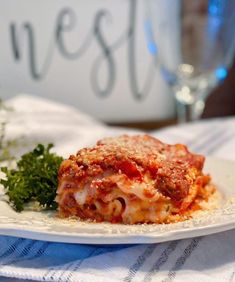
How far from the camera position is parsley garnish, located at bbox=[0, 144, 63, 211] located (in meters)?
0.69

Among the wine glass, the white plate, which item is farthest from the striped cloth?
the wine glass

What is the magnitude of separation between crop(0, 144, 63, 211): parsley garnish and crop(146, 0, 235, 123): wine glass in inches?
30.1

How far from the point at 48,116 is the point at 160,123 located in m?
0.75

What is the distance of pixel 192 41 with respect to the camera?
144cm

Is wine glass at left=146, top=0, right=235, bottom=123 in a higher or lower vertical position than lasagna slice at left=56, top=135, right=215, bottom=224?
higher

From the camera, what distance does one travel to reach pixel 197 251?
2.01 feet

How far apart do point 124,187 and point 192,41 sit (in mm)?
871

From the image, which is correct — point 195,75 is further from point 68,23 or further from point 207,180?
point 207,180

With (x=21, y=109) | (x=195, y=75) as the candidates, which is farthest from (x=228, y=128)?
(x=21, y=109)

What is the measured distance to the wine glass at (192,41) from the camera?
1.43 m

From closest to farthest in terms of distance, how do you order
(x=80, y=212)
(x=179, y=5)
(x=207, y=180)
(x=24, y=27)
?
(x=80, y=212) → (x=207, y=180) → (x=179, y=5) → (x=24, y=27)

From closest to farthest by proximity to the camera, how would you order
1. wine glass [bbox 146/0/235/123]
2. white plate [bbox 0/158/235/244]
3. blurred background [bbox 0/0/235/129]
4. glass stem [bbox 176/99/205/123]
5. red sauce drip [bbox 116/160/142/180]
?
white plate [bbox 0/158/235/244] < red sauce drip [bbox 116/160/142/180] < wine glass [bbox 146/0/235/123] < glass stem [bbox 176/99/205/123] < blurred background [bbox 0/0/235/129]

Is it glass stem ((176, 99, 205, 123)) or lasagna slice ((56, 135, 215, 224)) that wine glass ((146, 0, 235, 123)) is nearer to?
glass stem ((176, 99, 205, 123))

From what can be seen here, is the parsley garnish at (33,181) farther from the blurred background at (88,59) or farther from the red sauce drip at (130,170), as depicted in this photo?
the blurred background at (88,59)
